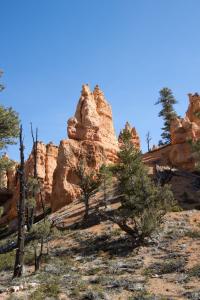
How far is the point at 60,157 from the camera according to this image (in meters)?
50.5

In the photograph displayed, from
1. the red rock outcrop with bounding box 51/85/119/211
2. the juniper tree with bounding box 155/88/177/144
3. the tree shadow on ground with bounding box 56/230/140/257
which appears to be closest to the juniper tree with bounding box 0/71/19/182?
the tree shadow on ground with bounding box 56/230/140/257

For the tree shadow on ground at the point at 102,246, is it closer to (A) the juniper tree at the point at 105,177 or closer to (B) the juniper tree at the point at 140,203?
(B) the juniper tree at the point at 140,203

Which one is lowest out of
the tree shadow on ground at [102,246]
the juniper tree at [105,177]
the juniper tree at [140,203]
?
the tree shadow on ground at [102,246]

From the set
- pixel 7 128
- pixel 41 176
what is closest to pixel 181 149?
pixel 41 176

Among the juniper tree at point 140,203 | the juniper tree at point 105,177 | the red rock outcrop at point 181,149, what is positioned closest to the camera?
the juniper tree at point 140,203

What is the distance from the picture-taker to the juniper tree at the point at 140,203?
3164cm

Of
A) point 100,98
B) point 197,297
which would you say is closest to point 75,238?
point 197,297

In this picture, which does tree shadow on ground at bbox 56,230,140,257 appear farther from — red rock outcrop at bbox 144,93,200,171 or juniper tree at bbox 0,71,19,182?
red rock outcrop at bbox 144,93,200,171

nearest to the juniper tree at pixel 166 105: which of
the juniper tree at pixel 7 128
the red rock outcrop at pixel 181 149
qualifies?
the red rock outcrop at pixel 181 149

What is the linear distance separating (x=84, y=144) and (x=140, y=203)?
21030 mm

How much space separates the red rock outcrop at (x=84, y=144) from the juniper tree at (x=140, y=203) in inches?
531

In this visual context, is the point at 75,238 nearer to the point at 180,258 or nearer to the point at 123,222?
the point at 123,222

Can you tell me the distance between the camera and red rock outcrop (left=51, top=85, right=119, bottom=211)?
161 ft

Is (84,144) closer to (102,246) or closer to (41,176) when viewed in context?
(41,176)
